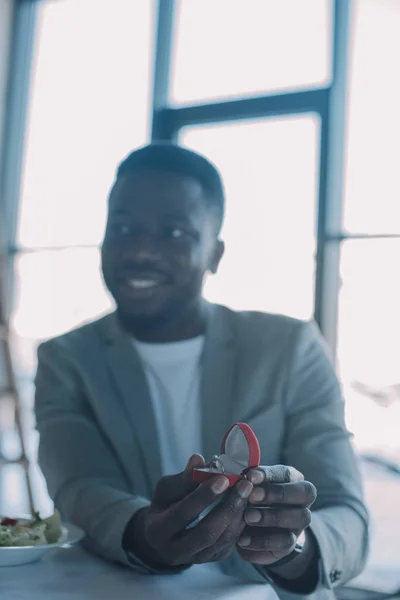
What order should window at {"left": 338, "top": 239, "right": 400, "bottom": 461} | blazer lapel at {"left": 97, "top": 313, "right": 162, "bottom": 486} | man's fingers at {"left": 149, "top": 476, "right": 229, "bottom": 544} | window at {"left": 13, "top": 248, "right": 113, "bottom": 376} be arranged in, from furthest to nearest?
1. window at {"left": 13, "top": 248, "right": 113, "bottom": 376}
2. window at {"left": 338, "top": 239, "right": 400, "bottom": 461}
3. blazer lapel at {"left": 97, "top": 313, "right": 162, "bottom": 486}
4. man's fingers at {"left": 149, "top": 476, "right": 229, "bottom": 544}

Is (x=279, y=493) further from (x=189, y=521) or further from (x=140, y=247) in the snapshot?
(x=140, y=247)

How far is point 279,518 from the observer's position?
76 centimetres

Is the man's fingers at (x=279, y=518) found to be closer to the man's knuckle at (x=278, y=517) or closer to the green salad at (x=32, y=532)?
the man's knuckle at (x=278, y=517)

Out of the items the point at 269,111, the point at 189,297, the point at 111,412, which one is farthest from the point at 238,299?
the point at 111,412

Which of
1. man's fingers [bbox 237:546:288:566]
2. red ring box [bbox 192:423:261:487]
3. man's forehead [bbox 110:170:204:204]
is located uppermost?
man's forehead [bbox 110:170:204:204]

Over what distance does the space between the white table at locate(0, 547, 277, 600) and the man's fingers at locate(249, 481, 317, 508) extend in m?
0.16

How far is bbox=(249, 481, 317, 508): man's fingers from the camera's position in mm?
733

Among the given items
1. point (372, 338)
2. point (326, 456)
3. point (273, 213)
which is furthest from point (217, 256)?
point (273, 213)

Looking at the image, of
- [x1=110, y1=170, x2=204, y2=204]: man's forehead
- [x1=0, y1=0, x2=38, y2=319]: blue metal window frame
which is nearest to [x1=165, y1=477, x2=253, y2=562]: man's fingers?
[x1=110, y1=170, x2=204, y2=204]: man's forehead

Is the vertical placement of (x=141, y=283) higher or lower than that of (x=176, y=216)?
lower

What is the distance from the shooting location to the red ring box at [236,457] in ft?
2.40

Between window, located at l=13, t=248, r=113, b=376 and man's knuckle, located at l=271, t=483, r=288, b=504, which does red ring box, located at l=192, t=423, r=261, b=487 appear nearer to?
man's knuckle, located at l=271, t=483, r=288, b=504

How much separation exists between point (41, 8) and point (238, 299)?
91.3 inches

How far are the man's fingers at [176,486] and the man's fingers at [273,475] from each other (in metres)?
0.08
